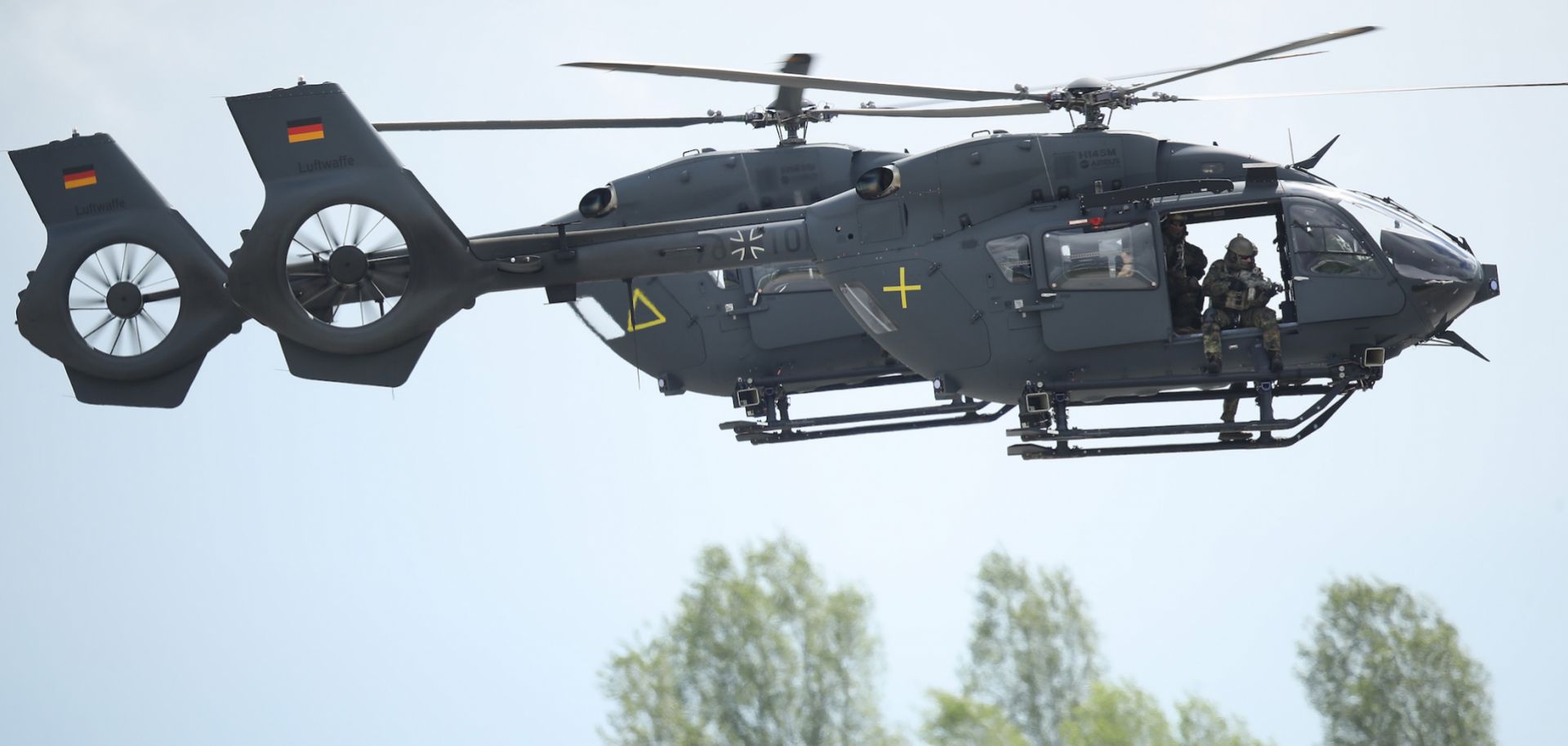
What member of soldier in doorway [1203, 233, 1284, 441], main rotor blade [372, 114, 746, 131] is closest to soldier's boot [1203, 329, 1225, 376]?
soldier in doorway [1203, 233, 1284, 441]

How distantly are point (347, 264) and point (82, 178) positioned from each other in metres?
3.05

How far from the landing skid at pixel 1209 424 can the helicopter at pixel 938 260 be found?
0.02m

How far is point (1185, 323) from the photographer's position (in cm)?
1518

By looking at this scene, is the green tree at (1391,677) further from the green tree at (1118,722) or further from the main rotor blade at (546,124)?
the main rotor blade at (546,124)

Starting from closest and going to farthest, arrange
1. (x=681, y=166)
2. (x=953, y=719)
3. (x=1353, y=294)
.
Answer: (x=1353, y=294) < (x=681, y=166) < (x=953, y=719)

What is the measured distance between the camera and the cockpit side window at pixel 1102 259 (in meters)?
A: 14.8

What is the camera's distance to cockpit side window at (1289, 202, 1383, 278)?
14.7 meters

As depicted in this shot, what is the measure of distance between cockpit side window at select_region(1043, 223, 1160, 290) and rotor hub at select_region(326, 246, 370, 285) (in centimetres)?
614

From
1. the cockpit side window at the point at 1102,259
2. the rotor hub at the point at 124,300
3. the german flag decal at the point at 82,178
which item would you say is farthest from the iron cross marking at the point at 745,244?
the german flag decal at the point at 82,178

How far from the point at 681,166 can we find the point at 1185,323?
598 cm

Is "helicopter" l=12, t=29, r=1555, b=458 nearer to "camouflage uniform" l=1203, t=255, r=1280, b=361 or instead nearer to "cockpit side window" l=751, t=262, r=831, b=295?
"camouflage uniform" l=1203, t=255, r=1280, b=361

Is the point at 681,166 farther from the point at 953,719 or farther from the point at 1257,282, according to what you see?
the point at 953,719

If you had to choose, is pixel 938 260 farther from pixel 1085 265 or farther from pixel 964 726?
pixel 964 726

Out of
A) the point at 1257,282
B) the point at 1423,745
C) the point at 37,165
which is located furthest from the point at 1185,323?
the point at 1423,745
